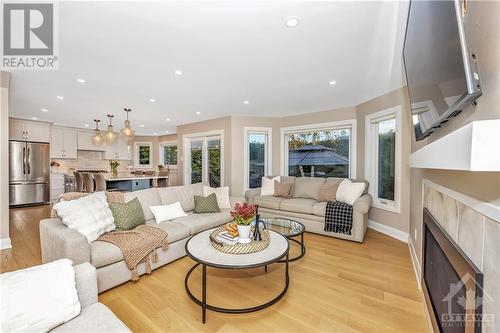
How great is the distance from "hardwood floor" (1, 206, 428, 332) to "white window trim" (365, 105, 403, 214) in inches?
39.0

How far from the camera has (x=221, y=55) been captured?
7.97 ft

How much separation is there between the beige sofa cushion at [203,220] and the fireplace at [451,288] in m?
2.46

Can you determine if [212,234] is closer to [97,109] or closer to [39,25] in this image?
[39,25]

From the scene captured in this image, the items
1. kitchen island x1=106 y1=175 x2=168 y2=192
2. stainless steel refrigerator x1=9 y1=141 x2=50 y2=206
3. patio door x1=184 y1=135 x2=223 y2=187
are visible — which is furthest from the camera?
patio door x1=184 y1=135 x2=223 y2=187

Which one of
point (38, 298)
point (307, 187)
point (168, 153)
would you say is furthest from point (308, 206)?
point (168, 153)

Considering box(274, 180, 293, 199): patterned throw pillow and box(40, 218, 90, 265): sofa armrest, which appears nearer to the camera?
box(40, 218, 90, 265): sofa armrest

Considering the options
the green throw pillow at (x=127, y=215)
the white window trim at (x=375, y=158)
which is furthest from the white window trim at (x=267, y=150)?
the green throw pillow at (x=127, y=215)

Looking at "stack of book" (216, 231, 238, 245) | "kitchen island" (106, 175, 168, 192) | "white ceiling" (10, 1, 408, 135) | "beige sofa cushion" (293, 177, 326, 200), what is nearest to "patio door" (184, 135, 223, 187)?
"kitchen island" (106, 175, 168, 192)

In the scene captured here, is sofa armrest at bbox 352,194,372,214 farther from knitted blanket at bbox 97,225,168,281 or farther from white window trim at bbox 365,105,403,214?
knitted blanket at bbox 97,225,168,281

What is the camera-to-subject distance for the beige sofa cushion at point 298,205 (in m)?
3.78

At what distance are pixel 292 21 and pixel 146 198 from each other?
282 cm

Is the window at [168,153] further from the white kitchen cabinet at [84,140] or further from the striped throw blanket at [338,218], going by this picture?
the striped throw blanket at [338,218]

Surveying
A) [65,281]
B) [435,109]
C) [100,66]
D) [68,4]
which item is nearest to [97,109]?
[100,66]

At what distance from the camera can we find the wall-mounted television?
0.77 metres
